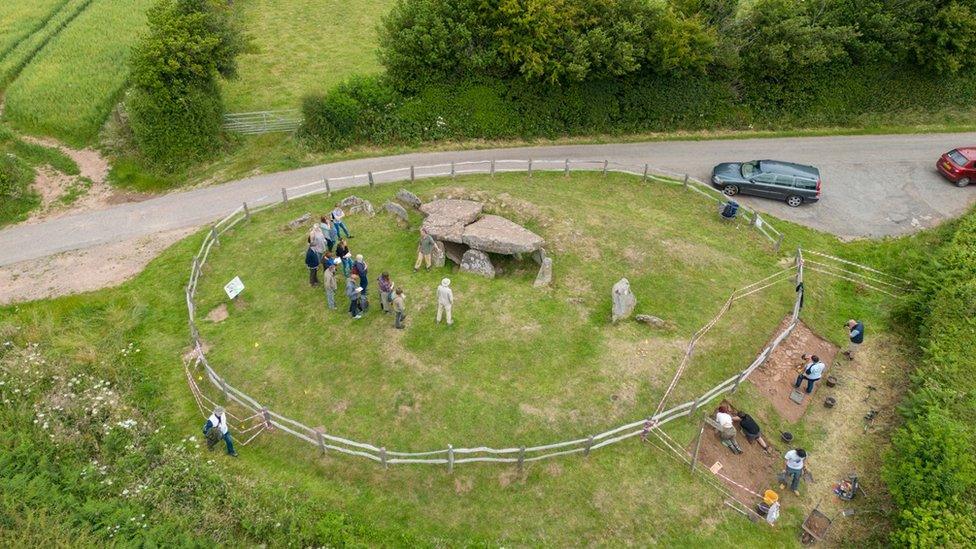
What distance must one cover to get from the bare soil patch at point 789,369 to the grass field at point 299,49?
1180 inches

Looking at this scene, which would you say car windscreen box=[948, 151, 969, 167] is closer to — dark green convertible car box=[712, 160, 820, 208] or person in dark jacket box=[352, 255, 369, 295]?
dark green convertible car box=[712, 160, 820, 208]

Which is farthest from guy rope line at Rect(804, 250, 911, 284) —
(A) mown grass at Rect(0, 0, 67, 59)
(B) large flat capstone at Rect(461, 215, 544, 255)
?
(A) mown grass at Rect(0, 0, 67, 59)

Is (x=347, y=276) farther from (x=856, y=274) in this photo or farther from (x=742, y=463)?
(x=856, y=274)

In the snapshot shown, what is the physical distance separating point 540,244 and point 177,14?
76.1 feet

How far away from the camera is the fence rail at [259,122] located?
3231cm

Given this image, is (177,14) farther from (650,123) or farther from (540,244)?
(650,123)

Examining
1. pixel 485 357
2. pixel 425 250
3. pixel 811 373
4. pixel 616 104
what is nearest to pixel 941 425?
pixel 811 373

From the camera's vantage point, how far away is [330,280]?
762 inches

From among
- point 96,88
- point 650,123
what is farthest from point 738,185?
point 96,88

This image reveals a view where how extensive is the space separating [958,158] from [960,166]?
0.60 meters

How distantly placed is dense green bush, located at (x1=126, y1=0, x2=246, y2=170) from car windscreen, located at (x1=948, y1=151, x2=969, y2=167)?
3806cm

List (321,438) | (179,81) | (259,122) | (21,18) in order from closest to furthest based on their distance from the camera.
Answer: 1. (321,438)
2. (179,81)
3. (259,122)
4. (21,18)

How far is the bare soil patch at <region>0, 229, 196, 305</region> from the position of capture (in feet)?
72.6

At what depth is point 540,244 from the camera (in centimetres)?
2188
